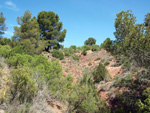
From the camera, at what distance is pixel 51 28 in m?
24.1

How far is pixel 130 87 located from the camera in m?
9.47

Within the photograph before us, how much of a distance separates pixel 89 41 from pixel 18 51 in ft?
135

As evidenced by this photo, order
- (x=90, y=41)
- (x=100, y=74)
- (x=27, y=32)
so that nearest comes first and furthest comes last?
(x=100, y=74)
(x=27, y=32)
(x=90, y=41)

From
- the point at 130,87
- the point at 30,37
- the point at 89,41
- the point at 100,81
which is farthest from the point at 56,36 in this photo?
the point at 89,41

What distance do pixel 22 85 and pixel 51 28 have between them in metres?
19.9

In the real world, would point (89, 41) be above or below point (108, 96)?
above

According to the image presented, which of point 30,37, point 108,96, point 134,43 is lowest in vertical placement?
point 108,96

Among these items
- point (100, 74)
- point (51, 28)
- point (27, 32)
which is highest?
point (51, 28)

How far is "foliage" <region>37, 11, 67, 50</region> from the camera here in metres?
24.1

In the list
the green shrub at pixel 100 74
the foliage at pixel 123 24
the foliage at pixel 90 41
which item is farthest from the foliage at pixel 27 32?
the foliage at pixel 90 41

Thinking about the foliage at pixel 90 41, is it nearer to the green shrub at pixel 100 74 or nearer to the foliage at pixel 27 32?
the foliage at pixel 27 32

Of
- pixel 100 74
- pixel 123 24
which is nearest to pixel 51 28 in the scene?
pixel 100 74

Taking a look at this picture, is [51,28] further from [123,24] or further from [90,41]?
[90,41]

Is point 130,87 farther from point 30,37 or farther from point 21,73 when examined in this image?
point 30,37
